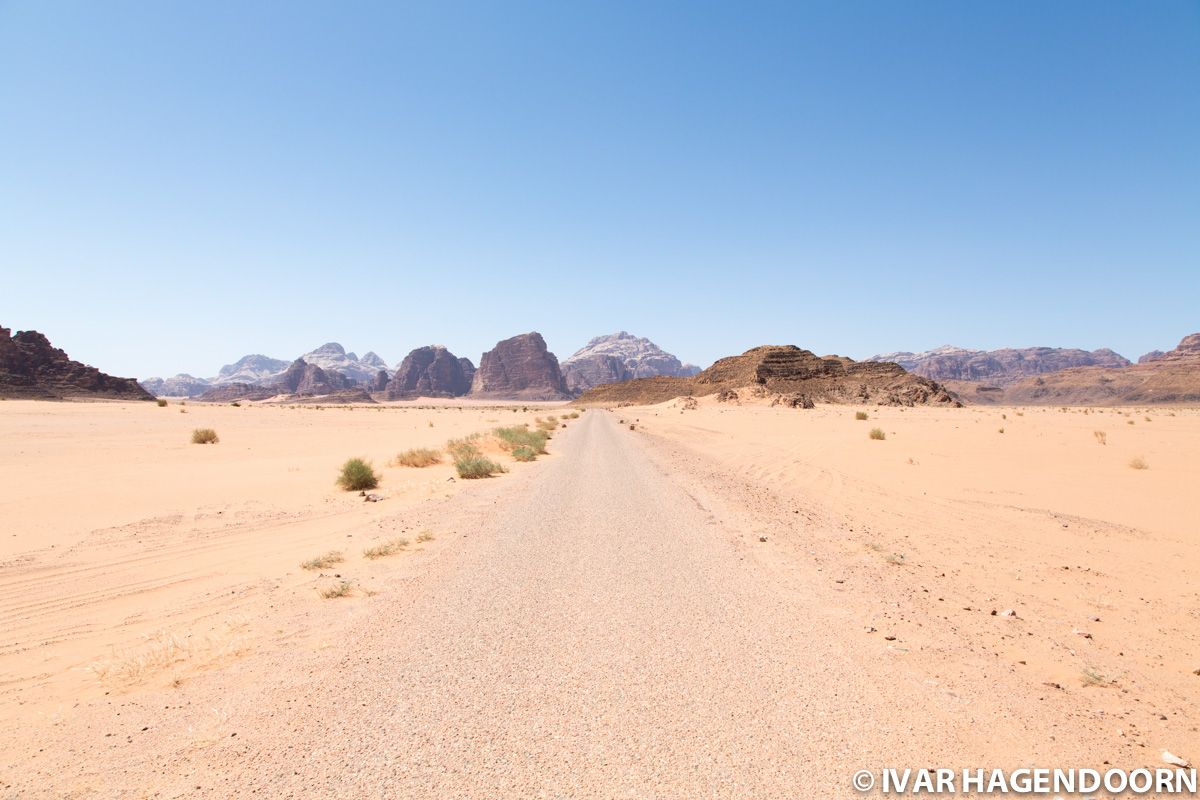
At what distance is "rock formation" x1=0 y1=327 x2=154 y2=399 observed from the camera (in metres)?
81.1

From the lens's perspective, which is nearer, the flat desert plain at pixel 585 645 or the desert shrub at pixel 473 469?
the flat desert plain at pixel 585 645

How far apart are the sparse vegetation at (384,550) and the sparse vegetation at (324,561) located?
1.13 ft

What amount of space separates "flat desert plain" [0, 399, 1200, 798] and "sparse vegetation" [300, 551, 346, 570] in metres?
0.06

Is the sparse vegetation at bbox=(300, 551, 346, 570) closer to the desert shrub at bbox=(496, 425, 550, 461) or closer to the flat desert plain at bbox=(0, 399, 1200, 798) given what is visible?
the flat desert plain at bbox=(0, 399, 1200, 798)

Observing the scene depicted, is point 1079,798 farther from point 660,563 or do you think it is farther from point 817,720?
point 660,563

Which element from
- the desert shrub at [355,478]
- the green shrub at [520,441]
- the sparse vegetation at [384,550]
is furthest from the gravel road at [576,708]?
the green shrub at [520,441]

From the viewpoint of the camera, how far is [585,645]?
4621mm

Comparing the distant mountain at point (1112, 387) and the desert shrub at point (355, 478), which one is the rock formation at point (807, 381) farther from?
the distant mountain at point (1112, 387)

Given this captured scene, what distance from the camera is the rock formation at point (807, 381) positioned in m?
79.1

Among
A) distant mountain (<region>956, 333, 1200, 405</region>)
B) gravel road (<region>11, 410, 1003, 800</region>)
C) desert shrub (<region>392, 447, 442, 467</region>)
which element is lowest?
desert shrub (<region>392, 447, 442, 467</region>)

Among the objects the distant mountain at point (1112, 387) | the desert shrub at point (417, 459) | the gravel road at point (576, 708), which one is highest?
the distant mountain at point (1112, 387)

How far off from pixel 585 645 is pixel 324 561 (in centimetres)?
453

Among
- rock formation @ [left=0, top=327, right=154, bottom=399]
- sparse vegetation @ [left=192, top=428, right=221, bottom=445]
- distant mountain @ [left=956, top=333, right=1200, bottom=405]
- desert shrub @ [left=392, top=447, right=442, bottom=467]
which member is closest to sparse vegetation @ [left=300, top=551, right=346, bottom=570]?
desert shrub @ [left=392, top=447, right=442, bottom=467]

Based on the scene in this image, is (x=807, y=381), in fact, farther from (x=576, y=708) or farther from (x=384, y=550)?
(x=576, y=708)
